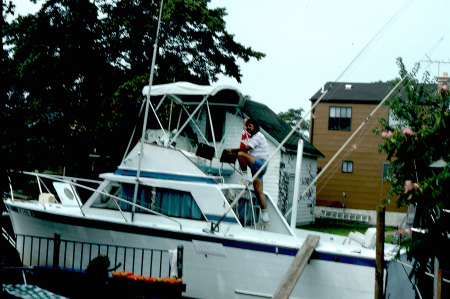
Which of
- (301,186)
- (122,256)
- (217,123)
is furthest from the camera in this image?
(301,186)

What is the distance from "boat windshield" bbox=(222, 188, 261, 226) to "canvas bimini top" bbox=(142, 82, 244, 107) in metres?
1.96

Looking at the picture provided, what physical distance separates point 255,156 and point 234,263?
7.29 ft

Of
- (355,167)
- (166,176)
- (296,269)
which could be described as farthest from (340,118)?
(296,269)

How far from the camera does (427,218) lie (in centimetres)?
710

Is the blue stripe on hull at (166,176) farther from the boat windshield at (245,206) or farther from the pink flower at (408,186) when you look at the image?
the pink flower at (408,186)

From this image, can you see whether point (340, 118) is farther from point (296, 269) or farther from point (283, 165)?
point (296, 269)

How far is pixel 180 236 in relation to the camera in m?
8.74

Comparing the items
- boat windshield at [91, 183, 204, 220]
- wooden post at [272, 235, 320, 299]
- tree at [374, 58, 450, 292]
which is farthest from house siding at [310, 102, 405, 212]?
tree at [374, 58, 450, 292]

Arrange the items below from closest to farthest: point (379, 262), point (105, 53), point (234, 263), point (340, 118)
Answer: point (379, 262) → point (234, 263) → point (105, 53) → point (340, 118)

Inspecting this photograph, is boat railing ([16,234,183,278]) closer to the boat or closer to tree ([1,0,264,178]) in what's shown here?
the boat

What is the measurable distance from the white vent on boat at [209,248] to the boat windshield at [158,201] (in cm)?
56

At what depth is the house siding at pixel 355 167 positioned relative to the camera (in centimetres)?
2819

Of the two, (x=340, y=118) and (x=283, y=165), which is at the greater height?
(x=340, y=118)

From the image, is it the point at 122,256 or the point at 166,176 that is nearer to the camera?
the point at 122,256
